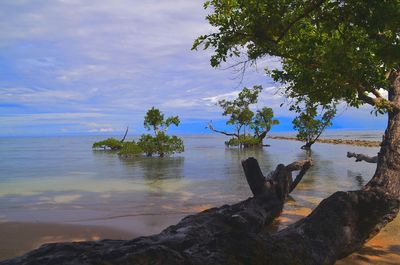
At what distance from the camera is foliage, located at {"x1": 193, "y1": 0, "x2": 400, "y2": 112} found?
588cm

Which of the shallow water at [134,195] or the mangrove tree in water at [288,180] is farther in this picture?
the shallow water at [134,195]

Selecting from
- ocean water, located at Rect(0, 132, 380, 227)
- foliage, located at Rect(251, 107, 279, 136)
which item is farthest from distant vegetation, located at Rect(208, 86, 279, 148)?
ocean water, located at Rect(0, 132, 380, 227)

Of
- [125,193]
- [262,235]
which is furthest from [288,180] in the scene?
[125,193]

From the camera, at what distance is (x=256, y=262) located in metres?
4.51

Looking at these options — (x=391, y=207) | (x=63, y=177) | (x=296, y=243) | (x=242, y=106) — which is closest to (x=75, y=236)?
(x=296, y=243)

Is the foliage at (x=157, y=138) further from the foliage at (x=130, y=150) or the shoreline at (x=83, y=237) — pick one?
the shoreline at (x=83, y=237)

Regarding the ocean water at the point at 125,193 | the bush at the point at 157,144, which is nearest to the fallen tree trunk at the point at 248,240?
the ocean water at the point at 125,193

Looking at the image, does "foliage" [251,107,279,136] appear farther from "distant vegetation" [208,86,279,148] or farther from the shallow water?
the shallow water

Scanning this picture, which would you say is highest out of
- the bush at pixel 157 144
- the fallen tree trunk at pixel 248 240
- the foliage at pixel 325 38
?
the foliage at pixel 325 38

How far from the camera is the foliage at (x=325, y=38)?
5.88m

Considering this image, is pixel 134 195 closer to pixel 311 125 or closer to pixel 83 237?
pixel 83 237

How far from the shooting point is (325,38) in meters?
8.09

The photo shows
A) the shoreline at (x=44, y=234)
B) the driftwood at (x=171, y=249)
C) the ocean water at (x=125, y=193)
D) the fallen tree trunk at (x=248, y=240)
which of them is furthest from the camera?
the ocean water at (x=125, y=193)

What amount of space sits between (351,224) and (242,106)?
49.7 meters
